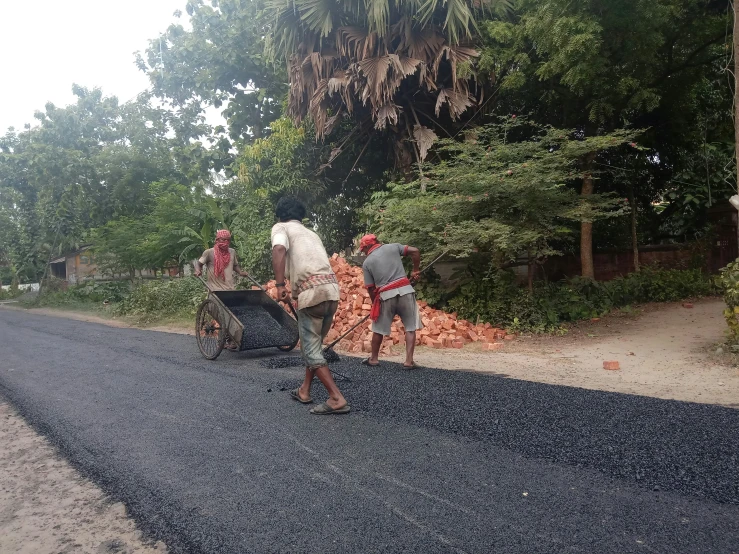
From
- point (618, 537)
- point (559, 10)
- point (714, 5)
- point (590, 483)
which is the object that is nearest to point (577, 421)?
point (590, 483)

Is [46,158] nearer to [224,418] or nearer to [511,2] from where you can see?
[511,2]

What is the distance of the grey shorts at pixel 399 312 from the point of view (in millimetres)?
6699

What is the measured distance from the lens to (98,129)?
28047 mm

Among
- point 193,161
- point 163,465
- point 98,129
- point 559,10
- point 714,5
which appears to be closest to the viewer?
point 163,465

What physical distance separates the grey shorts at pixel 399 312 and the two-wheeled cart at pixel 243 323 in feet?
4.45

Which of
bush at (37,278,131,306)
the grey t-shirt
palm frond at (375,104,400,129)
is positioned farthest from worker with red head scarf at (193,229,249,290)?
bush at (37,278,131,306)

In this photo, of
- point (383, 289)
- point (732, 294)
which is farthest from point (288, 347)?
point (732, 294)

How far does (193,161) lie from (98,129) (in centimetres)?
826

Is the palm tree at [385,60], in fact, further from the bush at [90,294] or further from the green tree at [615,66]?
the bush at [90,294]

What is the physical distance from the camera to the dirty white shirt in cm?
469

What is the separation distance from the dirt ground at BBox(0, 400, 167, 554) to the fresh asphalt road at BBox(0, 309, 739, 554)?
11 centimetres

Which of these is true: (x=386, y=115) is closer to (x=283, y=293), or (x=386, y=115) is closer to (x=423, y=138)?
(x=423, y=138)

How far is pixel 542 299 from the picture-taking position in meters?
9.77

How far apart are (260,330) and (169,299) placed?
9296 mm
